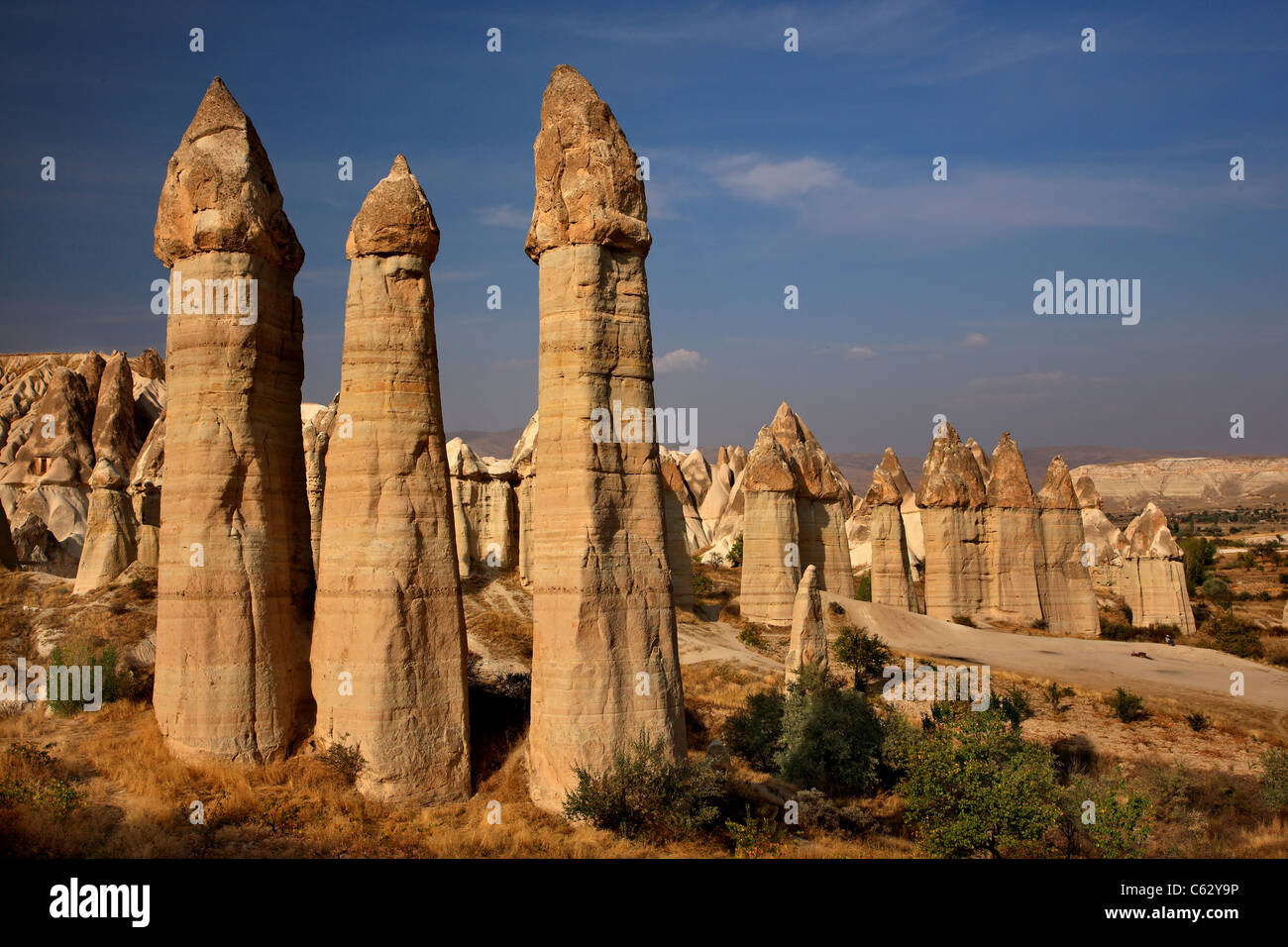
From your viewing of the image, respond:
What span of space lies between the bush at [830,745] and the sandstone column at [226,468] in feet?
25.7

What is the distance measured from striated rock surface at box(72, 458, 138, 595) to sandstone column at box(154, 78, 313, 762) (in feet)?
51.3

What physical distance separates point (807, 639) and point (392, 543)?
10252mm

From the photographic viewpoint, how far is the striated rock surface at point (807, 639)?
2042cm

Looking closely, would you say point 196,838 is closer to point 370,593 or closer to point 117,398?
point 370,593

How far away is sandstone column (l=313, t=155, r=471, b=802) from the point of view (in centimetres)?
1295

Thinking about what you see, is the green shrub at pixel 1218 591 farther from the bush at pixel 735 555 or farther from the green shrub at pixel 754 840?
the green shrub at pixel 754 840

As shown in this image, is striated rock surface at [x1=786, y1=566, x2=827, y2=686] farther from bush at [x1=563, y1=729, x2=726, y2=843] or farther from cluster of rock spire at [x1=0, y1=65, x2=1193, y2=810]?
bush at [x1=563, y1=729, x2=726, y2=843]

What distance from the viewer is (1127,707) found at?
23094mm

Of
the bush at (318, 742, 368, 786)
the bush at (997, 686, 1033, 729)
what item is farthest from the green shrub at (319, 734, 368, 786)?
the bush at (997, 686, 1033, 729)

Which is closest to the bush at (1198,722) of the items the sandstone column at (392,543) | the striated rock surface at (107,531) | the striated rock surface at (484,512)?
the sandstone column at (392,543)

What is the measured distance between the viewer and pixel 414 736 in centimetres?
1299

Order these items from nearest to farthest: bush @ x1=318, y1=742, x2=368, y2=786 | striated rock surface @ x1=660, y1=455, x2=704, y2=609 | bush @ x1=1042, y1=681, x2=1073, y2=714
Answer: bush @ x1=318, y1=742, x2=368, y2=786 < bush @ x1=1042, y1=681, x2=1073, y2=714 < striated rock surface @ x1=660, y1=455, x2=704, y2=609

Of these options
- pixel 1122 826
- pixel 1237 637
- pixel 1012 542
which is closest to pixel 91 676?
pixel 1122 826
